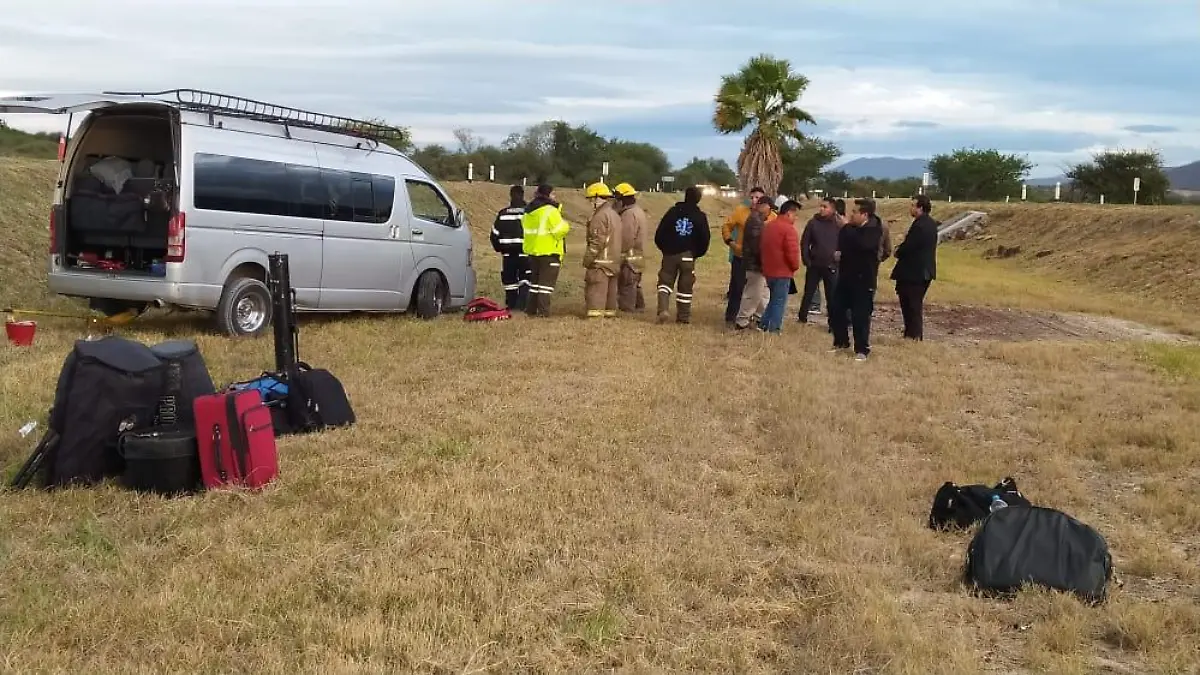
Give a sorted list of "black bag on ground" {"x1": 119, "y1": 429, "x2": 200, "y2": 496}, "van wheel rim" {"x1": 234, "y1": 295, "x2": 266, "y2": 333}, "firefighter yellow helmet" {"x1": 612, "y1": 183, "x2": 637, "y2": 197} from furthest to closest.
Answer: "firefighter yellow helmet" {"x1": 612, "y1": 183, "x2": 637, "y2": 197} → "van wheel rim" {"x1": 234, "y1": 295, "x2": 266, "y2": 333} → "black bag on ground" {"x1": 119, "y1": 429, "x2": 200, "y2": 496}

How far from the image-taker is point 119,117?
1070 cm

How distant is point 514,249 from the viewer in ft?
47.1

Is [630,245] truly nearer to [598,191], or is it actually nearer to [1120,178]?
[598,191]

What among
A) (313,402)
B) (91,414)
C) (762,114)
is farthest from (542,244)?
(762,114)

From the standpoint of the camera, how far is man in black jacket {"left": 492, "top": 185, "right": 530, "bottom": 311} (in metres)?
14.3

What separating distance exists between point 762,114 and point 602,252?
1582cm

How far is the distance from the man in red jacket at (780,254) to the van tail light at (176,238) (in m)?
6.49

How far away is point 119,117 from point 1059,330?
40.2ft

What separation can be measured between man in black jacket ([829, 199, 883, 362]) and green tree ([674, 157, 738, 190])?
72.0 m

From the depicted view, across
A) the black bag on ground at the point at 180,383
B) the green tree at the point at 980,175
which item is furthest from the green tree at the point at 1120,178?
the black bag on ground at the point at 180,383

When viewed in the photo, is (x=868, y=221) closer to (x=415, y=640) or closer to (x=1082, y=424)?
(x=1082, y=424)

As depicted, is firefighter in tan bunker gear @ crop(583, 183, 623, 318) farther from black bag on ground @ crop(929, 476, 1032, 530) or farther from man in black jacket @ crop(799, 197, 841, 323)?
black bag on ground @ crop(929, 476, 1032, 530)

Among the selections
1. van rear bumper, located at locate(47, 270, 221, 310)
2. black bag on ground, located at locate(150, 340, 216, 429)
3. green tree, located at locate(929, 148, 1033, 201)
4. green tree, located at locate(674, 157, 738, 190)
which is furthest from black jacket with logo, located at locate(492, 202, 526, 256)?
green tree, located at locate(674, 157, 738, 190)

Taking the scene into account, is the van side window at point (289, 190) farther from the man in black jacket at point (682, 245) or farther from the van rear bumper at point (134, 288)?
the man in black jacket at point (682, 245)
